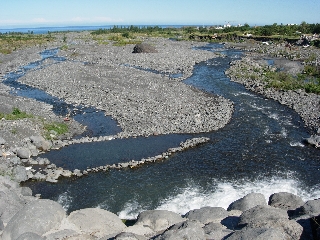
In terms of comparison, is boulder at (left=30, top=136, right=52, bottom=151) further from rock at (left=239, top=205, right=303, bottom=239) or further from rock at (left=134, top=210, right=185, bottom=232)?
rock at (left=239, top=205, right=303, bottom=239)

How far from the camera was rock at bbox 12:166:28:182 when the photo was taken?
790 inches

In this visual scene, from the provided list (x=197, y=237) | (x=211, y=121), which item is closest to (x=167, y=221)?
(x=197, y=237)

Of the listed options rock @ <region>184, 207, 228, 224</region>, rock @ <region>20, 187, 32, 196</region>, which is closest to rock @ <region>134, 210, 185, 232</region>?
rock @ <region>184, 207, 228, 224</region>

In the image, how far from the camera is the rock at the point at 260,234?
32.6ft

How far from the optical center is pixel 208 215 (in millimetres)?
14625

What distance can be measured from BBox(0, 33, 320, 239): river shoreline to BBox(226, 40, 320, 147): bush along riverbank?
0.91ft

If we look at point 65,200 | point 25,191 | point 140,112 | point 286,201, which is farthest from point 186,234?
point 140,112

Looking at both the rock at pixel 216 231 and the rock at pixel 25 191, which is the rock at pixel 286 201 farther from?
the rock at pixel 25 191

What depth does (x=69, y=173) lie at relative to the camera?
20.7 metres

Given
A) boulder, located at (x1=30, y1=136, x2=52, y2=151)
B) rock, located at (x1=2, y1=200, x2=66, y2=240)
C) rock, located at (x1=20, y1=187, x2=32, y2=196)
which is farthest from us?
boulder, located at (x1=30, y1=136, x2=52, y2=151)

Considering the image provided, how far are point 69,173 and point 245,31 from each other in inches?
4238

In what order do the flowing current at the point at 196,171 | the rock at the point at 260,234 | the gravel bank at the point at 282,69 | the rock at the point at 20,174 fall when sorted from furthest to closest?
the gravel bank at the point at 282,69
the rock at the point at 20,174
the flowing current at the point at 196,171
the rock at the point at 260,234

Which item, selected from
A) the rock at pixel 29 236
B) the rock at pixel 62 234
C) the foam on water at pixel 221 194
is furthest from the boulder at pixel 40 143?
the rock at pixel 29 236

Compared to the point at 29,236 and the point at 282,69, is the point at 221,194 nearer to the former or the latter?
the point at 29,236
